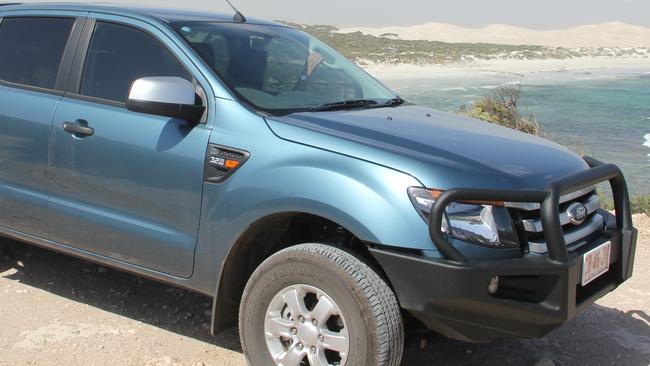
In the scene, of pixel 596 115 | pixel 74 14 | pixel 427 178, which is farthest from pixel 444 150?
pixel 596 115

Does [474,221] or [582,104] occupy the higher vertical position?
[474,221]

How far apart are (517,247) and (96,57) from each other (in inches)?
102

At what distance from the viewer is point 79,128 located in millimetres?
4070

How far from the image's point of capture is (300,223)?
12.2 feet

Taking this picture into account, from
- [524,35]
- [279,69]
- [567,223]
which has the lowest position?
[567,223]

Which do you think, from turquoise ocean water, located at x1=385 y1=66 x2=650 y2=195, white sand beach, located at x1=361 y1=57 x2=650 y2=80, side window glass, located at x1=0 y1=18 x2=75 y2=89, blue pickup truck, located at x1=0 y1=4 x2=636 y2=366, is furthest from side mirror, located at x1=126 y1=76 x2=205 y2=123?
white sand beach, located at x1=361 y1=57 x2=650 y2=80

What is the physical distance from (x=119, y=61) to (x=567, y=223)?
2.56 meters

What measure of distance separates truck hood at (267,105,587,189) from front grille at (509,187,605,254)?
4.3 inches

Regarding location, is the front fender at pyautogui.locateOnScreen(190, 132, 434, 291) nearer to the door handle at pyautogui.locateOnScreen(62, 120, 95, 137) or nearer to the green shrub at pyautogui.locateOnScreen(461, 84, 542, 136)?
the door handle at pyautogui.locateOnScreen(62, 120, 95, 137)

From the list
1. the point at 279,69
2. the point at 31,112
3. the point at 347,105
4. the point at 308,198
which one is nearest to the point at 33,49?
the point at 31,112

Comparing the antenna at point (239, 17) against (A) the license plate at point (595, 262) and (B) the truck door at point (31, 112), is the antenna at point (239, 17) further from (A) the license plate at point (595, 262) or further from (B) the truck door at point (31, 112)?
(A) the license plate at point (595, 262)

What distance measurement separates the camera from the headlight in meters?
3.09

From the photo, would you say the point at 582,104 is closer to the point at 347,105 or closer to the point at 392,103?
the point at 392,103

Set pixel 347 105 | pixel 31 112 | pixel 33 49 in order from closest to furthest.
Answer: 1. pixel 347 105
2. pixel 31 112
3. pixel 33 49
